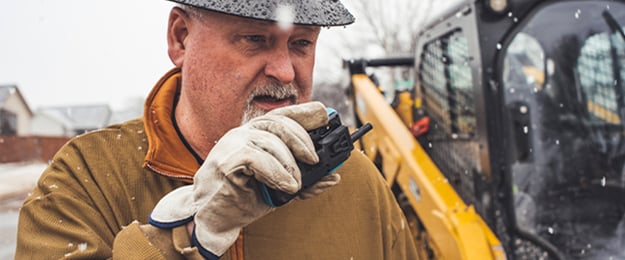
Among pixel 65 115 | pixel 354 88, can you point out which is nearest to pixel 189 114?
pixel 354 88

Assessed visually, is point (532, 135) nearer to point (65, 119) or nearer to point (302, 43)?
point (302, 43)

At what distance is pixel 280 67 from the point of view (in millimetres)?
1679

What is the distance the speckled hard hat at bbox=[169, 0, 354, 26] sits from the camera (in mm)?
1580

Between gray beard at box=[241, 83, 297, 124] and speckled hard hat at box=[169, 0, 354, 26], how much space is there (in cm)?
21

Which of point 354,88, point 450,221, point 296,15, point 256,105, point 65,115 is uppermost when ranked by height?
point 296,15

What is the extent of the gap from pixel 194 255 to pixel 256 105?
584 millimetres

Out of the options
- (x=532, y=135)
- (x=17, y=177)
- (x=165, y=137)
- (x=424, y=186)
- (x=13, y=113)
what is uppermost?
(x=165, y=137)

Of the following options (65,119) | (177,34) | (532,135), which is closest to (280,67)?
(177,34)

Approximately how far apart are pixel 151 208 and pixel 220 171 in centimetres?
54

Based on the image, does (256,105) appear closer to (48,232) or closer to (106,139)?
(106,139)

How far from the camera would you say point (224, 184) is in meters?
1.24

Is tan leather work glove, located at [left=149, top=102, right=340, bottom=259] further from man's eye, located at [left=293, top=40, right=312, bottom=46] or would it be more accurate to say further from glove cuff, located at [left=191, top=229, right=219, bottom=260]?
man's eye, located at [left=293, top=40, right=312, bottom=46]

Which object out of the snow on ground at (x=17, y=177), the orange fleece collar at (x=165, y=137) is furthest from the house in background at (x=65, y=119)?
the orange fleece collar at (x=165, y=137)

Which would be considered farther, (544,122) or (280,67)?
(544,122)
